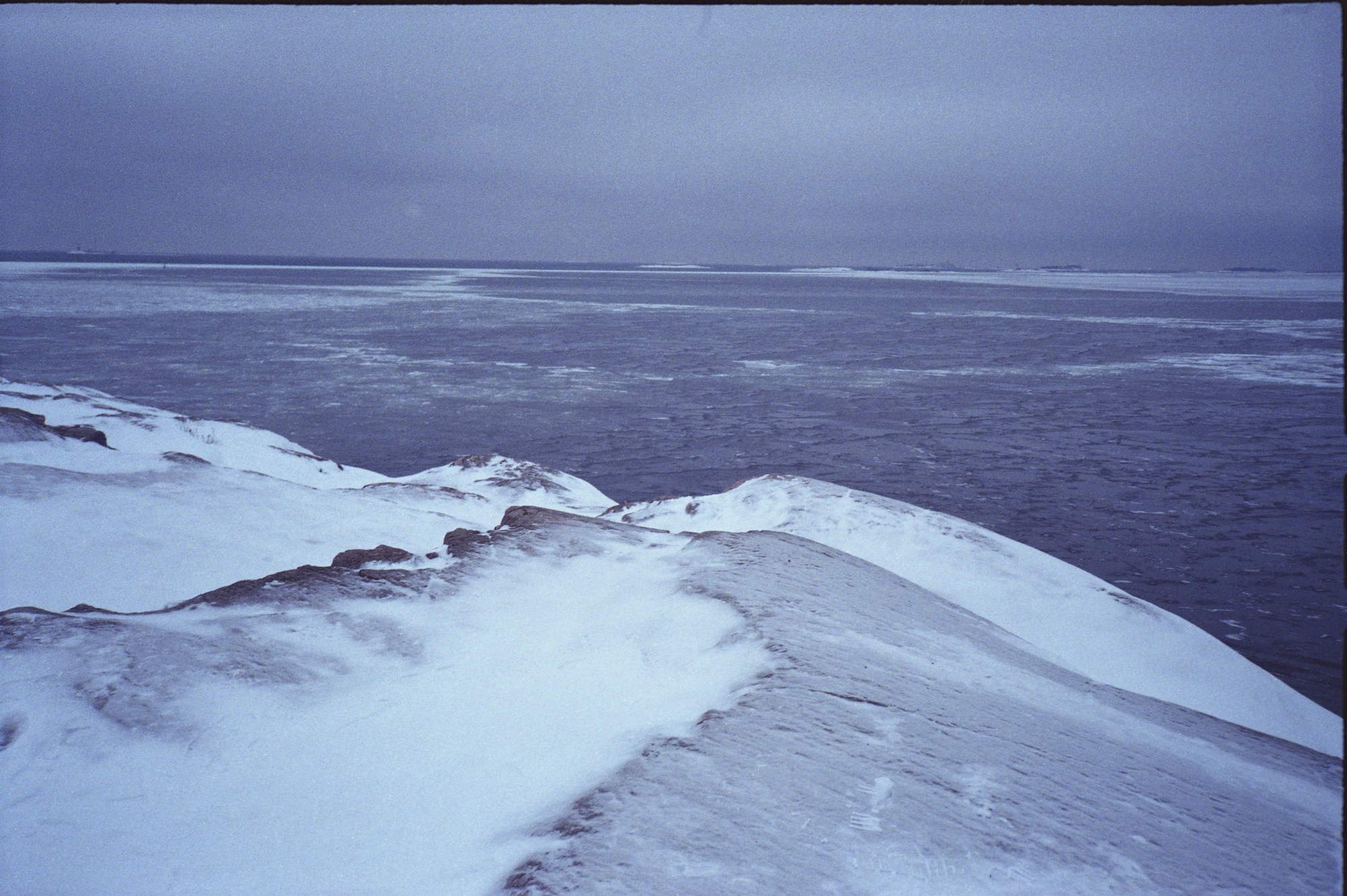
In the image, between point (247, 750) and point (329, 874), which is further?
→ point (247, 750)

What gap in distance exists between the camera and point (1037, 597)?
21.9ft

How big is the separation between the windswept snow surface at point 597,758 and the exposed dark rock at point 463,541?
406mm

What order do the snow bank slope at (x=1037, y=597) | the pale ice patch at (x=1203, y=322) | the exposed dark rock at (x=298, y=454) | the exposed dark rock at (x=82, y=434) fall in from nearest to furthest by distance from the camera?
the snow bank slope at (x=1037, y=597) → the exposed dark rock at (x=82, y=434) → the exposed dark rock at (x=298, y=454) → the pale ice patch at (x=1203, y=322)

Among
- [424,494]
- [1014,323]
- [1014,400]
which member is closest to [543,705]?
[424,494]

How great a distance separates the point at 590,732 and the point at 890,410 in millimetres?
15224

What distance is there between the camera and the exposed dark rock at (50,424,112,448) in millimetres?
8430

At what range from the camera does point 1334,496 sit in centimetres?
1165

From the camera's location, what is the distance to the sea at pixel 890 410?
9.80m

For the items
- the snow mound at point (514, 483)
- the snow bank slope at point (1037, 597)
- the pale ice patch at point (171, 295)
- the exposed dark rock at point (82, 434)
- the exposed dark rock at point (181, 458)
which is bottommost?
the snow bank slope at point (1037, 597)

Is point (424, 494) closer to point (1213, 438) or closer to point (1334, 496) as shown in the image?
point (1334, 496)

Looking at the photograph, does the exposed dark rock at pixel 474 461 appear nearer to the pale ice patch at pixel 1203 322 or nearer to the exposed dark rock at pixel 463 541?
the exposed dark rock at pixel 463 541

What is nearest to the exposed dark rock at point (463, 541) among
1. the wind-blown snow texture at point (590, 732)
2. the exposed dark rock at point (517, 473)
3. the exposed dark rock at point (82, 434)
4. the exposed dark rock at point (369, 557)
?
the wind-blown snow texture at point (590, 732)

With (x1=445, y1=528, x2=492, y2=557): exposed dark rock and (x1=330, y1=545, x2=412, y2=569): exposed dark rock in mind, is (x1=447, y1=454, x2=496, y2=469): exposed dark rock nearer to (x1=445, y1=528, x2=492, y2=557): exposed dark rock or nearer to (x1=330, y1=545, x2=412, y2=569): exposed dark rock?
(x1=445, y1=528, x2=492, y2=557): exposed dark rock

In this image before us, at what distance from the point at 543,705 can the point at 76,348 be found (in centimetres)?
2653
